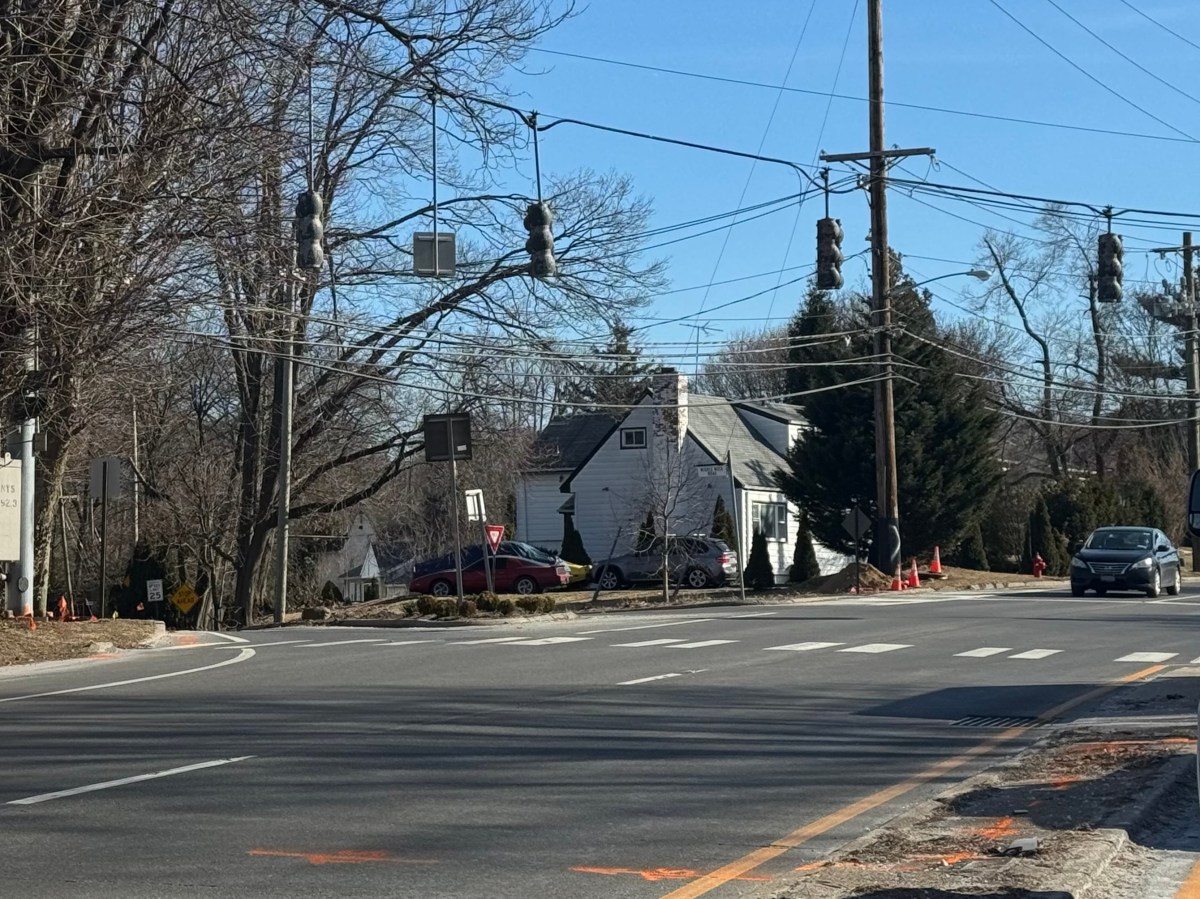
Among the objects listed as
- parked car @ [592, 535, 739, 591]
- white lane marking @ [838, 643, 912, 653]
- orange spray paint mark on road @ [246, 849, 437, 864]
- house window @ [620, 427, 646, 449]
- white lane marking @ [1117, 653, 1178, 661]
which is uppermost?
house window @ [620, 427, 646, 449]

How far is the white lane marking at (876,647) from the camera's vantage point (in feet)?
64.5

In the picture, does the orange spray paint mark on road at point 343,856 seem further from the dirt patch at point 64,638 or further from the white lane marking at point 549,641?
the white lane marking at point 549,641

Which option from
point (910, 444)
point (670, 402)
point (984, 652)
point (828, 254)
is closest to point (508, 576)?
point (670, 402)

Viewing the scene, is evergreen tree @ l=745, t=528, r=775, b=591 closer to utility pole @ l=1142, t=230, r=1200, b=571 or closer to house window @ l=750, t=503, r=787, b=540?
house window @ l=750, t=503, r=787, b=540

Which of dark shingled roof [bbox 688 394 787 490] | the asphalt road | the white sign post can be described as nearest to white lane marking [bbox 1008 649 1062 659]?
the asphalt road

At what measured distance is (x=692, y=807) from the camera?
888cm

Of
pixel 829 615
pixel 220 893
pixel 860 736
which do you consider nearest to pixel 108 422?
pixel 829 615

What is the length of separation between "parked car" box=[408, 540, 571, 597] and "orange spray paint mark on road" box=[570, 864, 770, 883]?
131 ft

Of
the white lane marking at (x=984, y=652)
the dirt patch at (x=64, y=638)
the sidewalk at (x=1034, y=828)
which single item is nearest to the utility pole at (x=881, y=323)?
the white lane marking at (x=984, y=652)

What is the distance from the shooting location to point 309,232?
18.0m

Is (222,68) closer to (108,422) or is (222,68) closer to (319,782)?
(319,782)

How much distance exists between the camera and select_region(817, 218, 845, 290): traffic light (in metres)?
24.9

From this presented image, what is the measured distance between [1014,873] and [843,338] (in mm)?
42662

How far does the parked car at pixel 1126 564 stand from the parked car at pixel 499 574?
17083 millimetres
